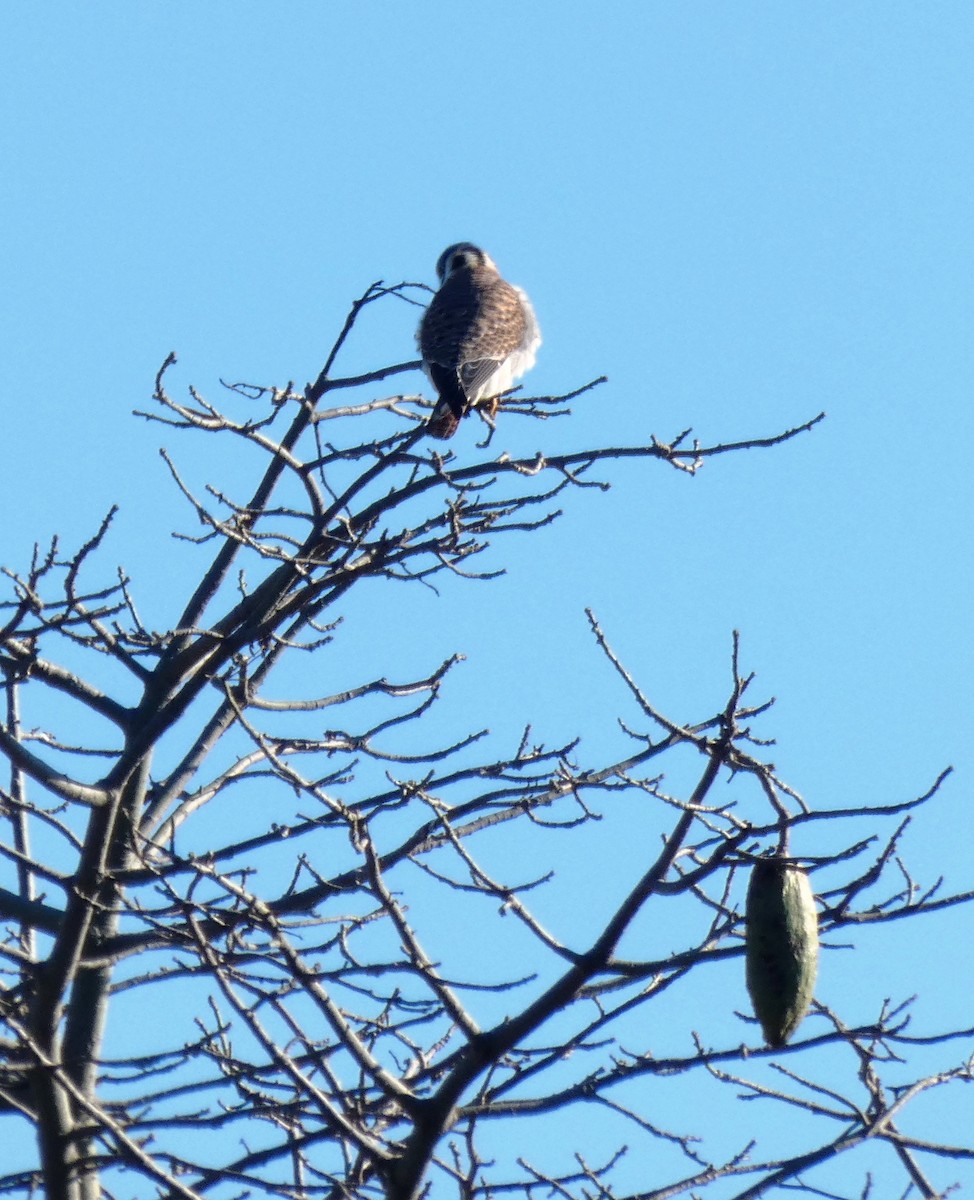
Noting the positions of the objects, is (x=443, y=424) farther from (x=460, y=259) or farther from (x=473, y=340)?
(x=460, y=259)

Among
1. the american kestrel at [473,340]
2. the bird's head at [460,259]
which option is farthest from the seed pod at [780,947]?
the bird's head at [460,259]

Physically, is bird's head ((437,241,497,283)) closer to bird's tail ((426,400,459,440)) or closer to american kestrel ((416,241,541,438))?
american kestrel ((416,241,541,438))

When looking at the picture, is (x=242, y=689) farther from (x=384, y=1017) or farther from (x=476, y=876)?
(x=476, y=876)

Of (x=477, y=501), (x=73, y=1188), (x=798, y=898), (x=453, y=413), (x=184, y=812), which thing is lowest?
(x=798, y=898)

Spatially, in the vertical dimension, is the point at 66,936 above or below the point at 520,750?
below

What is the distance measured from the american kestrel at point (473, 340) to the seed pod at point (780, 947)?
13.1ft

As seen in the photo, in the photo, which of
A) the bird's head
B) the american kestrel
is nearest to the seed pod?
the american kestrel

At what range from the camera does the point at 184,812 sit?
4.54m

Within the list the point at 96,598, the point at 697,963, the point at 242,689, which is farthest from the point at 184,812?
the point at 697,963

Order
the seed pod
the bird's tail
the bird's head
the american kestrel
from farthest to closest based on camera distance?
the bird's head, the american kestrel, the bird's tail, the seed pod

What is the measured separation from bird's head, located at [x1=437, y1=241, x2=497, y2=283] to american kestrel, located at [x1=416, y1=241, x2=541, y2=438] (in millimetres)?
544

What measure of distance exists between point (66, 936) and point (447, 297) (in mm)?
4879

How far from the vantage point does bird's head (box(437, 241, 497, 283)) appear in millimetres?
9594

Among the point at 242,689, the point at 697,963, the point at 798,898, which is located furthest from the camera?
the point at 242,689
